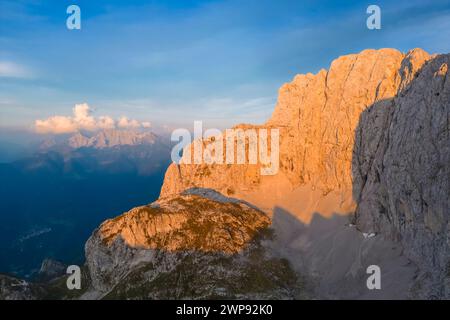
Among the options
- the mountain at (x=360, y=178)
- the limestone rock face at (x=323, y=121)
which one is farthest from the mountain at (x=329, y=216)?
the limestone rock face at (x=323, y=121)

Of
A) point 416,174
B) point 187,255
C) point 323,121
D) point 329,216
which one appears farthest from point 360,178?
point 187,255

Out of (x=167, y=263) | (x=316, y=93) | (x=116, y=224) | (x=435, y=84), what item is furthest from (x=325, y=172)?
(x=116, y=224)

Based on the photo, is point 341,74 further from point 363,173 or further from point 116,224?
point 116,224

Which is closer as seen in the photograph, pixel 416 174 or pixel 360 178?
pixel 416 174

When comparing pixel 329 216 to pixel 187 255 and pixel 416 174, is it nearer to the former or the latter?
pixel 416 174

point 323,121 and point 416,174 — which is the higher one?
point 323,121
